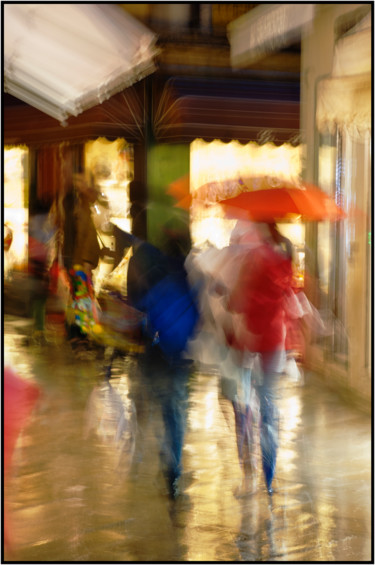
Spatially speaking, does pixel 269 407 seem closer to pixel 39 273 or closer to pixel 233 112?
pixel 233 112

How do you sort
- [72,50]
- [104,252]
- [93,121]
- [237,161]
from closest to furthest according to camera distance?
[104,252] → [72,50] → [237,161] → [93,121]

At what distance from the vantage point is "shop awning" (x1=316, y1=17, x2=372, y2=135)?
22.0 ft

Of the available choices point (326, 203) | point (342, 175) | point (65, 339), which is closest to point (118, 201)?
point (65, 339)

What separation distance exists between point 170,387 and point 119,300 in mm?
1195

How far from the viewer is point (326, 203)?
5707 mm

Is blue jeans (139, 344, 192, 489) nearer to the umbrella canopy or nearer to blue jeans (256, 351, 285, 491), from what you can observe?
blue jeans (256, 351, 285, 491)

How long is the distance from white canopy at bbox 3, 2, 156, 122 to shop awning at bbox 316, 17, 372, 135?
7.99 feet

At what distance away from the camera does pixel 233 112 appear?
39.2ft

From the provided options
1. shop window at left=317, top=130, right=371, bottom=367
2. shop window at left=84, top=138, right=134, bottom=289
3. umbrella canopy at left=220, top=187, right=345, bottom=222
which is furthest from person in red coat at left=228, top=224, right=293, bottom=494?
shop window at left=84, top=138, right=134, bottom=289

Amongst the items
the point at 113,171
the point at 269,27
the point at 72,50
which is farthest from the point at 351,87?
the point at 113,171

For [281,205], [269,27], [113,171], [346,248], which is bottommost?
[346,248]

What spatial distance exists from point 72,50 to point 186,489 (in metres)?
5.56

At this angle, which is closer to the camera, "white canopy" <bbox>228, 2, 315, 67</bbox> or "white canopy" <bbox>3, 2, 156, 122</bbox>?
"white canopy" <bbox>3, 2, 156, 122</bbox>

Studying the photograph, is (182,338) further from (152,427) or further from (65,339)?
(65,339)
